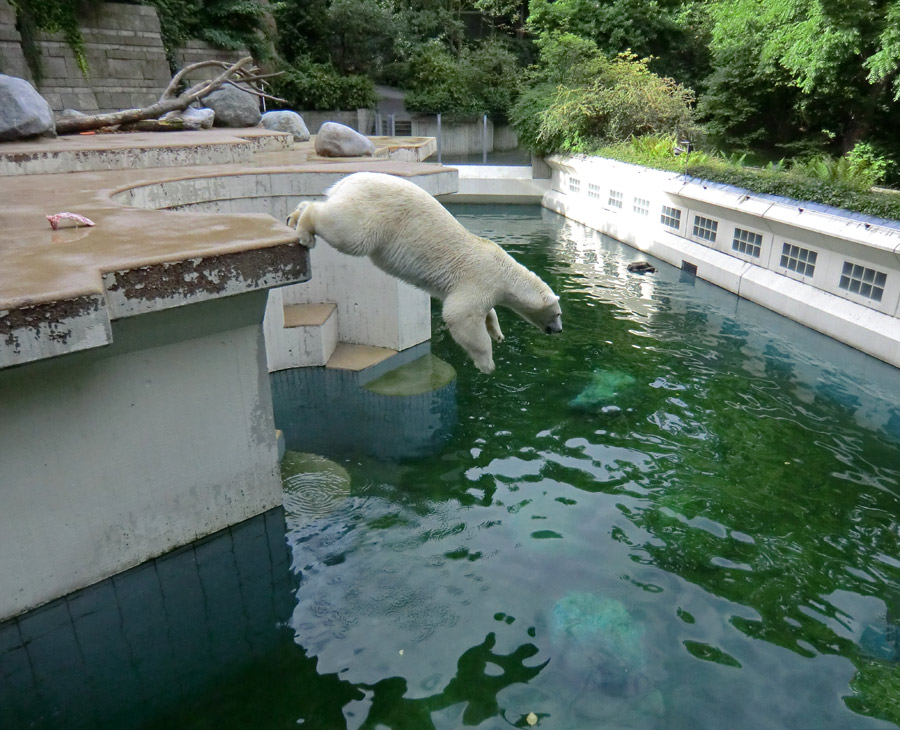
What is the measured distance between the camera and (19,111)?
470 inches

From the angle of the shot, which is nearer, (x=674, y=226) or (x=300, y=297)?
(x=300, y=297)

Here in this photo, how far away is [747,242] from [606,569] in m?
A: 13.1

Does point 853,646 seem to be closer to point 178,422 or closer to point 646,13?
point 178,422

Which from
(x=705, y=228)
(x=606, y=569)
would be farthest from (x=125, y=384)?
(x=705, y=228)

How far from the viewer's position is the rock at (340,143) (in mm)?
13586

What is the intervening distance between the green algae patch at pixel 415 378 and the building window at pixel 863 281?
28.8ft

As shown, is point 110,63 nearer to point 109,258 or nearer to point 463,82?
point 463,82

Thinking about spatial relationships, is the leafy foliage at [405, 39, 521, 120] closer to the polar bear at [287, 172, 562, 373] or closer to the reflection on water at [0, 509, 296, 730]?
the polar bear at [287, 172, 562, 373]

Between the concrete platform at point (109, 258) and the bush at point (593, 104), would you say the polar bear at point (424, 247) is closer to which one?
the concrete platform at point (109, 258)

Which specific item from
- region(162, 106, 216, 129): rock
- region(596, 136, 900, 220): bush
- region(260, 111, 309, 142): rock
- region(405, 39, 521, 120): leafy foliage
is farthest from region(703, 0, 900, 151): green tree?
region(162, 106, 216, 129): rock

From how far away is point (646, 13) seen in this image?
3164 cm

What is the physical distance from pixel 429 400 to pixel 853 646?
6.78 meters

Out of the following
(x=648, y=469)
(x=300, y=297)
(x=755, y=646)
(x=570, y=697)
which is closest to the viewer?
(x=570, y=697)

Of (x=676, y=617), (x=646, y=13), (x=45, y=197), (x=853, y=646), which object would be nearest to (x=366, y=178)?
(x=45, y=197)
